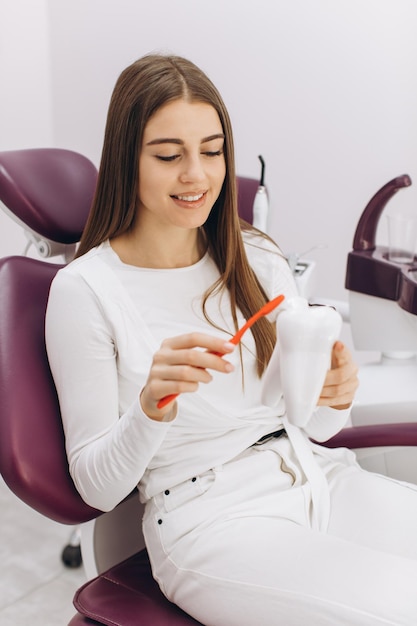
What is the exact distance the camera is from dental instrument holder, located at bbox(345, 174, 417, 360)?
1.55 meters

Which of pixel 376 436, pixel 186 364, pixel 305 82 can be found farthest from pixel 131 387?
pixel 305 82

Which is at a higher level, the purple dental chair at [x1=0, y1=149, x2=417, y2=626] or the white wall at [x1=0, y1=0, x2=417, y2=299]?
the white wall at [x1=0, y1=0, x2=417, y2=299]

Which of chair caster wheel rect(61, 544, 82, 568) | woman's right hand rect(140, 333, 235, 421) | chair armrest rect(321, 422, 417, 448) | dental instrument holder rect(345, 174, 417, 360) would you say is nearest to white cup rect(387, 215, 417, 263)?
dental instrument holder rect(345, 174, 417, 360)

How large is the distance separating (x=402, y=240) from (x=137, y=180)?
714mm

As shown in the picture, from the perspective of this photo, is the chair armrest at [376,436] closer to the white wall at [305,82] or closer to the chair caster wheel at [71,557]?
the chair caster wheel at [71,557]

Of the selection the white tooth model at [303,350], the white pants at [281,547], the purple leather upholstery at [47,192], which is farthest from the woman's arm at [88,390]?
the purple leather upholstery at [47,192]

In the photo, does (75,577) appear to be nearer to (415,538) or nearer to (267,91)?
(415,538)

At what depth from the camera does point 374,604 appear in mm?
894

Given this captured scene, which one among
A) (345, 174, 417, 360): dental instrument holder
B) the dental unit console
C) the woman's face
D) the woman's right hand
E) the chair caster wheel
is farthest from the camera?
the chair caster wheel

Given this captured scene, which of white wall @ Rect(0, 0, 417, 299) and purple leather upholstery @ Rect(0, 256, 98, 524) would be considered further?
white wall @ Rect(0, 0, 417, 299)

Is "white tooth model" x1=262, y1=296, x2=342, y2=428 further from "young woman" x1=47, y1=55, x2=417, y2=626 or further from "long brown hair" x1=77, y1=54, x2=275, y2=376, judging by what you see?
"long brown hair" x1=77, y1=54, x2=275, y2=376

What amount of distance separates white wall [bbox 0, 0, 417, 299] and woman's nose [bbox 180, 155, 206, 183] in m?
1.26

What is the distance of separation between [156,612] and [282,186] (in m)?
1.66

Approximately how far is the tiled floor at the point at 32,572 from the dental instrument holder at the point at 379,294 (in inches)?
36.2
